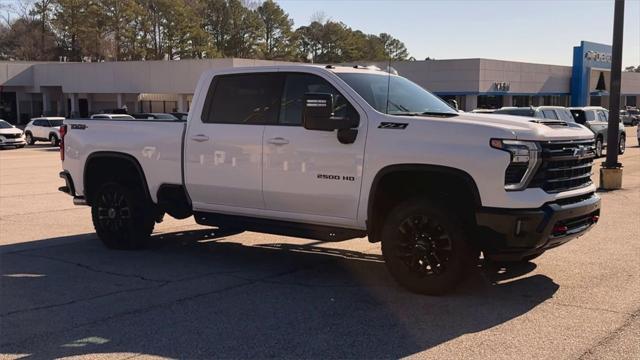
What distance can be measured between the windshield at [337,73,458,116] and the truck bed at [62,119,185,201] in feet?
7.23

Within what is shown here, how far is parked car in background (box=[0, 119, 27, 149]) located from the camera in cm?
3450

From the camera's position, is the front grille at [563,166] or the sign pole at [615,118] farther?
the sign pole at [615,118]

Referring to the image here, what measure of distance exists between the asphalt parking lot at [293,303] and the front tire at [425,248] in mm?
187

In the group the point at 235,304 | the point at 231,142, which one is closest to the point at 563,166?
the point at 235,304

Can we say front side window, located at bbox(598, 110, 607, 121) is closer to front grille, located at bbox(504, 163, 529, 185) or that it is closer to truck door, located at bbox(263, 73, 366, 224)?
truck door, located at bbox(263, 73, 366, 224)

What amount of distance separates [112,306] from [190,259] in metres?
2.12

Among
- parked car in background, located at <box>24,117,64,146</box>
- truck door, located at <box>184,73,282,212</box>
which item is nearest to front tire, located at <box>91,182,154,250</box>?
truck door, located at <box>184,73,282,212</box>

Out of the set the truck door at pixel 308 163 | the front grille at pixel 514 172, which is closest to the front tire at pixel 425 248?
the truck door at pixel 308 163

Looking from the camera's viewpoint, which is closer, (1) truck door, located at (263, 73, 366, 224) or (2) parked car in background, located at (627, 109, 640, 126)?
(1) truck door, located at (263, 73, 366, 224)

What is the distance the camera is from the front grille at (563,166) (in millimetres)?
5930

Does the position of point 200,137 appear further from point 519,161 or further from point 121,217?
point 519,161

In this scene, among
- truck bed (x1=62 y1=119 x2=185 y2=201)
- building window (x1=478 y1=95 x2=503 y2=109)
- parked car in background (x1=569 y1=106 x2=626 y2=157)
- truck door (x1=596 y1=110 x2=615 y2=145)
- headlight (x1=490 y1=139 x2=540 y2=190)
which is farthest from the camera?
building window (x1=478 y1=95 x2=503 y2=109)

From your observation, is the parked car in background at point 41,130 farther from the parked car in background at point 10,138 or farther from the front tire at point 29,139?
the parked car in background at point 10,138

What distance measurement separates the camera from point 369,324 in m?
5.55
